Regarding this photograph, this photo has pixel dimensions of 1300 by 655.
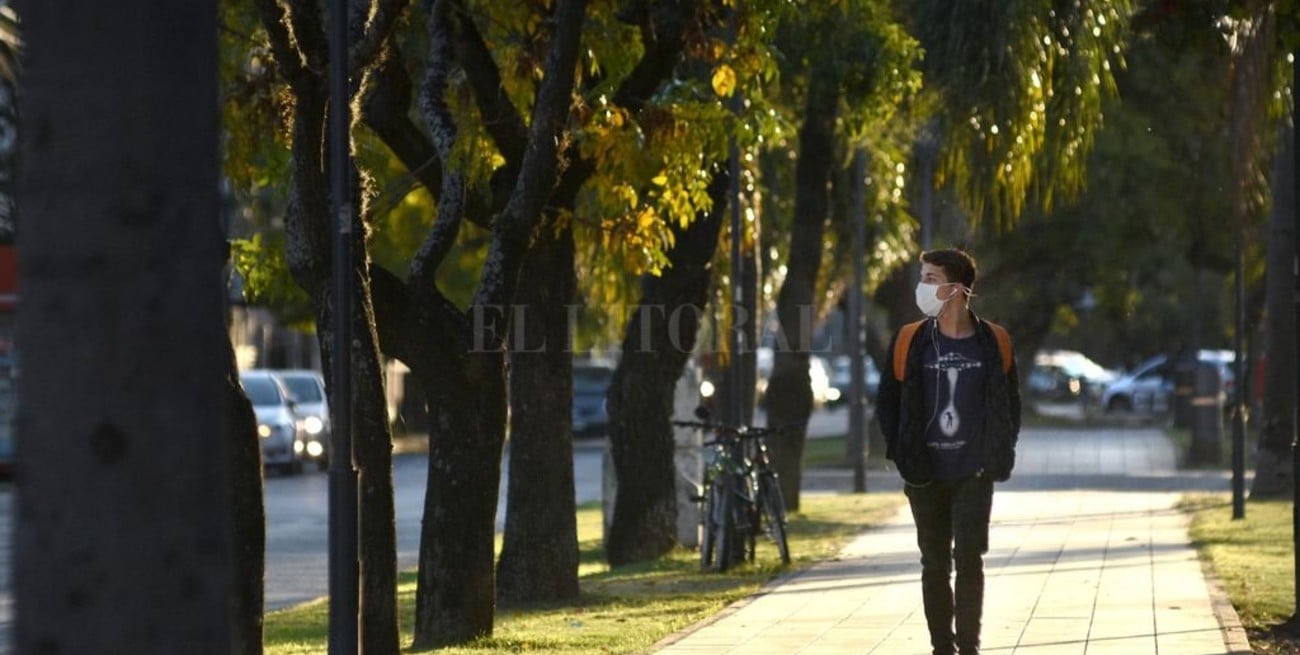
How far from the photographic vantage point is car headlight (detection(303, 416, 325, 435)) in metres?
37.8

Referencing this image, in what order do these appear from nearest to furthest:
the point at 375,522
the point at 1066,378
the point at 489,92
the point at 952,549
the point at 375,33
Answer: the point at 952,549 → the point at 375,33 → the point at 375,522 → the point at 489,92 → the point at 1066,378

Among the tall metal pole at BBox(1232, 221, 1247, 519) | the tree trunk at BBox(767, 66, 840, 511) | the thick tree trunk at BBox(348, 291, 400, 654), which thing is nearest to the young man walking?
the thick tree trunk at BBox(348, 291, 400, 654)

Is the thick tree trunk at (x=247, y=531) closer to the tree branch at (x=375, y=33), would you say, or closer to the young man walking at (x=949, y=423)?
the tree branch at (x=375, y=33)

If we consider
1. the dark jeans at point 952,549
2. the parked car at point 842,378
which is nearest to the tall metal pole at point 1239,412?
the dark jeans at point 952,549

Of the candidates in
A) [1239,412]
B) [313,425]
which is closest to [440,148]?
[1239,412]

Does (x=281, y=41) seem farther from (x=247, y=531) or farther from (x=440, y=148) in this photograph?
(x=440, y=148)

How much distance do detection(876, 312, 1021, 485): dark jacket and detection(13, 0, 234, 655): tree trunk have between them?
560cm

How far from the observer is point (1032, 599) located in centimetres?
1388

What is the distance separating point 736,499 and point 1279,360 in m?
9.99

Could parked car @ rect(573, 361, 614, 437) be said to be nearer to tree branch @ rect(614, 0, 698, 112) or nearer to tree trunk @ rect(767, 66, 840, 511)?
tree trunk @ rect(767, 66, 840, 511)

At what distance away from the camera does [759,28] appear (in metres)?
14.0

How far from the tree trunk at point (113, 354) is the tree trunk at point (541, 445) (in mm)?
9873

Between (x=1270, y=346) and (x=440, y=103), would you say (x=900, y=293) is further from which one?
(x=440, y=103)

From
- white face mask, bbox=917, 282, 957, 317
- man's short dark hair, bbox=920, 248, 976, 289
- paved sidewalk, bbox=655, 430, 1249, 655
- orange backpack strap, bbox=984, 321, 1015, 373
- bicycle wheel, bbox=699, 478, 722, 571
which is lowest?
paved sidewalk, bbox=655, 430, 1249, 655
